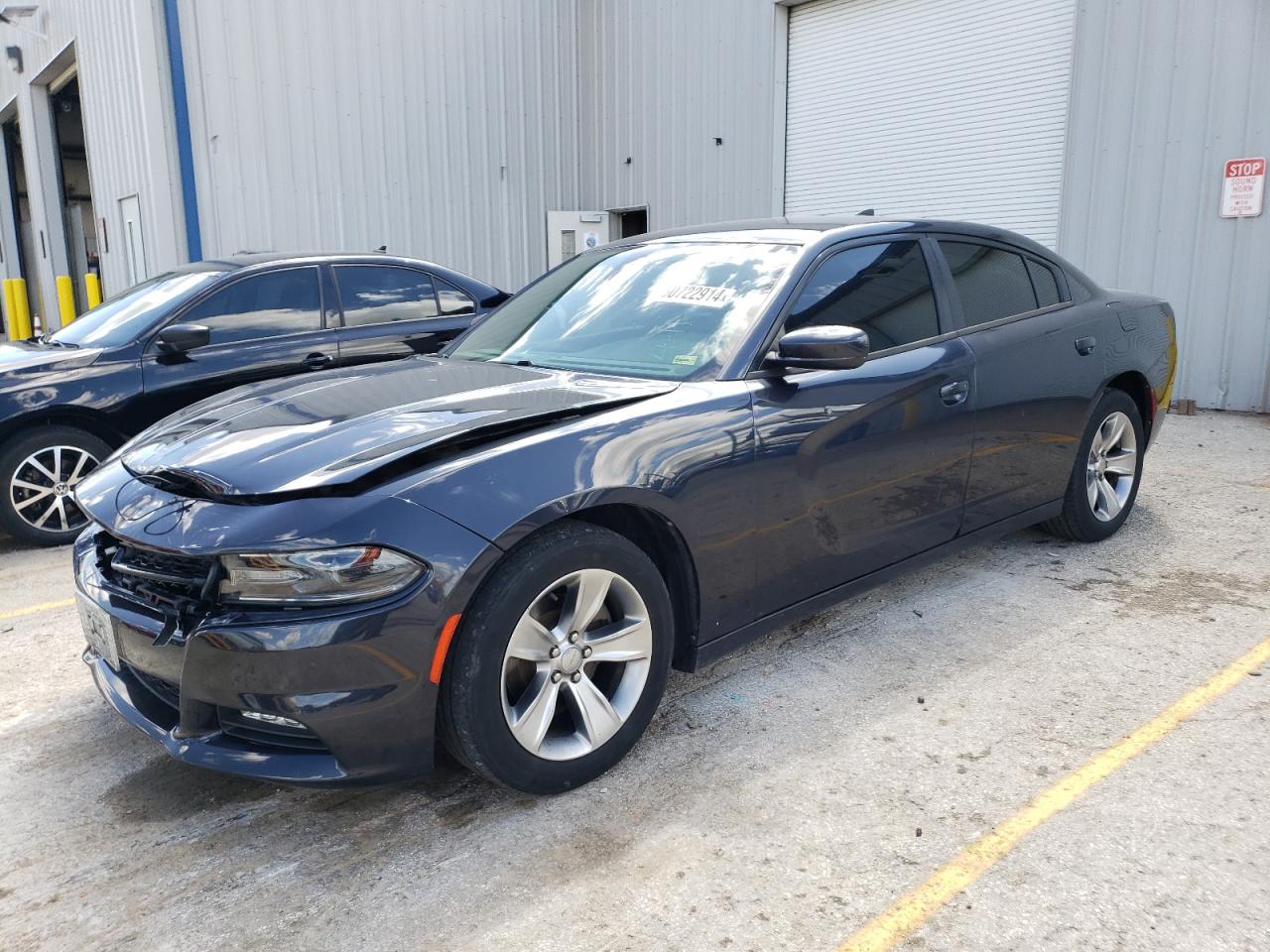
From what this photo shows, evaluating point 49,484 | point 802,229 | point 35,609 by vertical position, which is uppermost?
point 802,229

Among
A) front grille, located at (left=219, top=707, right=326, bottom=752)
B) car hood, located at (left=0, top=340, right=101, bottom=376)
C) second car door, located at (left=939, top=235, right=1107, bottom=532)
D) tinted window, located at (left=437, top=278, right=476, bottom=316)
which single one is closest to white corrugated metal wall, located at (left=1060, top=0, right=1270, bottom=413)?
second car door, located at (left=939, top=235, right=1107, bottom=532)

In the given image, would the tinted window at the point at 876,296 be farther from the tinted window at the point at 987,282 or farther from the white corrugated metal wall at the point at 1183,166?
the white corrugated metal wall at the point at 1183,166

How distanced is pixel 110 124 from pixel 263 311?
8082 mm

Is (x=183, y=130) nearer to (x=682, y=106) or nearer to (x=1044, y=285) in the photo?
(x=682, y=106)

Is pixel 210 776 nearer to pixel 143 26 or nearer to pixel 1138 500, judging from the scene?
pixel 1138 500

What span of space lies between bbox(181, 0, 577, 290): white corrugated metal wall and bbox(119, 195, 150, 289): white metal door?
3.34 feet

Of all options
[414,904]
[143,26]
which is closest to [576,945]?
[414,904]

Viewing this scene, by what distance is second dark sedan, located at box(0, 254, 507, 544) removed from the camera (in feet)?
16.9

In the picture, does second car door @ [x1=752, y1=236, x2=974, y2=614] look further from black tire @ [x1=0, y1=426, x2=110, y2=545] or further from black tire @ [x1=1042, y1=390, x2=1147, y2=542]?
black tire @ [x1=0, y1=426, x2=110, y2=545]

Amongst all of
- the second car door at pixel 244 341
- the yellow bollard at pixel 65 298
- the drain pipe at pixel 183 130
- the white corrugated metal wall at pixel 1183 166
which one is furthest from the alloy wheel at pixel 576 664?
the yellow bollard at pixel 65 298

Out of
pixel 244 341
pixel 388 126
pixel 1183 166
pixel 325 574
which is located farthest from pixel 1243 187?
pixel 388 126

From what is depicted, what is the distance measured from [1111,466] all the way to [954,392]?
156 cm

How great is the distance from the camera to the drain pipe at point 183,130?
10.7 metres

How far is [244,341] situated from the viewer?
5688mm
